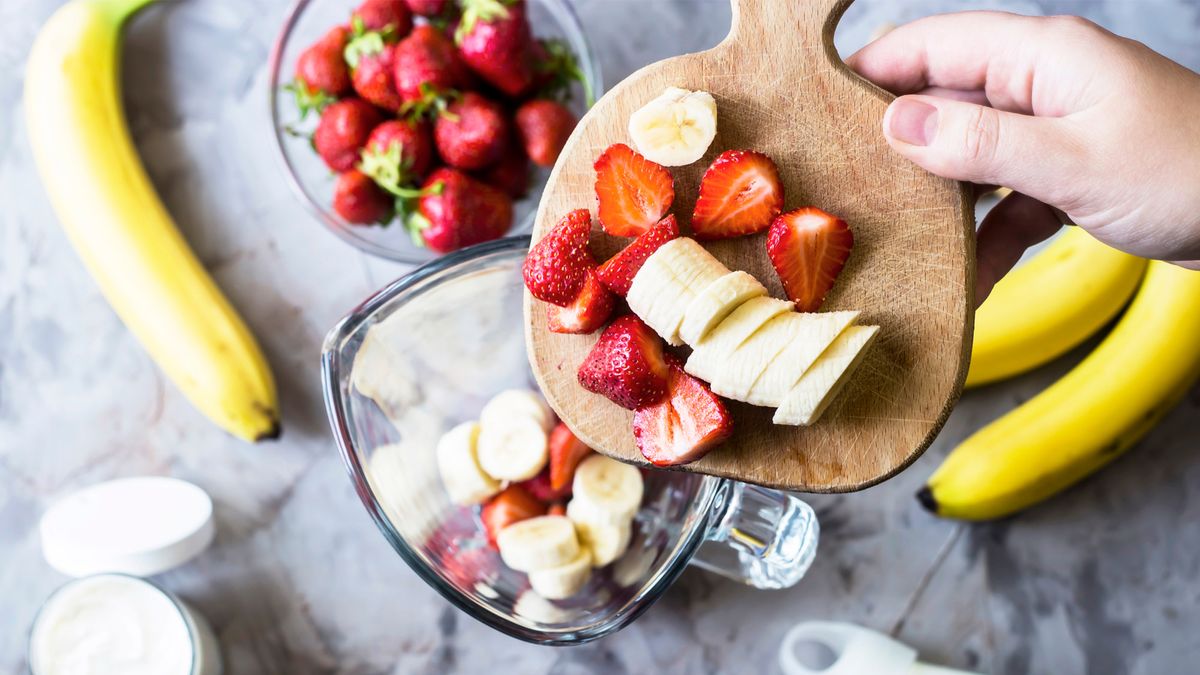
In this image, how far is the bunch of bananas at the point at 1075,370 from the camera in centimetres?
172

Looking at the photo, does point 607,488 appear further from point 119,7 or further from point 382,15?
point 119,7

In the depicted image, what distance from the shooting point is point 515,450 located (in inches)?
66.3

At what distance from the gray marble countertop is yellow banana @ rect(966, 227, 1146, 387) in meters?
0.12

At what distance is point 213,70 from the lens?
6.41 feet

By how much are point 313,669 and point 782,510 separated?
1047 millimetres

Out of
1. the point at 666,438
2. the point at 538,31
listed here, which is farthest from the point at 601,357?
the point at 538,31

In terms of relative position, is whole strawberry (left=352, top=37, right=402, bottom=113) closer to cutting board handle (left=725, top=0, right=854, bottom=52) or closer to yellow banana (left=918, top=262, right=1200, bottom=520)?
cutting board handle (left=725, top=0, right=854, bottom=52)

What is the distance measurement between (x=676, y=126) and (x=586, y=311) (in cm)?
28

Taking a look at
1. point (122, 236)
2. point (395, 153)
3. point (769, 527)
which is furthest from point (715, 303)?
point (122, 236)

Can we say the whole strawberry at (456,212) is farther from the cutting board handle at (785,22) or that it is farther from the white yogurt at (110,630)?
the white yogurt at (110,630)

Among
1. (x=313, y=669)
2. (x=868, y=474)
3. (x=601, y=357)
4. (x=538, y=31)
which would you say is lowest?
(x=313, y=669)

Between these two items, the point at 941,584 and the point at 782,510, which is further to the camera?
the point at 941,584

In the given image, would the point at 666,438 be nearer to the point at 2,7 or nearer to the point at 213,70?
the point at 213,70

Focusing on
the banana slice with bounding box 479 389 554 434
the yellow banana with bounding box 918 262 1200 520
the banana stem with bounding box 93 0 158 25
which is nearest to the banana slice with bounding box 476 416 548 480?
the banana slice with bounding box 479 389 554 434
